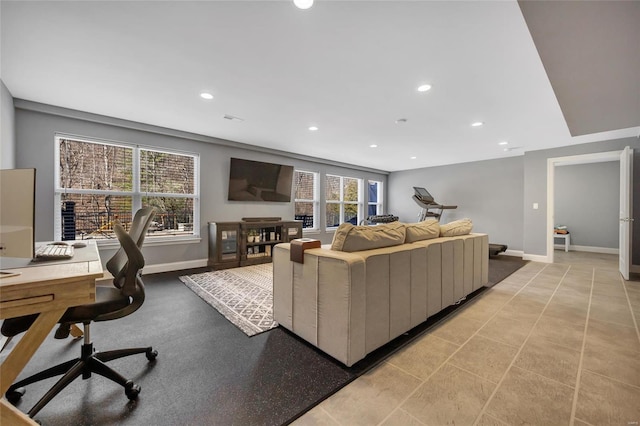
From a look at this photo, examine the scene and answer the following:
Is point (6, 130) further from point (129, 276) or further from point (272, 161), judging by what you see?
point (272, 161)

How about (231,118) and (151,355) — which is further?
(231,118)

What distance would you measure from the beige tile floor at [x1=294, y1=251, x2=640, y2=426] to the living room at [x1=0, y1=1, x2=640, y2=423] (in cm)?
193

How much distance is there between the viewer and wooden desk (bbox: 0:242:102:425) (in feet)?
3.23

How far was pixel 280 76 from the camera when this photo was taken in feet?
8.00

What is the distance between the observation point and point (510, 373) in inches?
64.9

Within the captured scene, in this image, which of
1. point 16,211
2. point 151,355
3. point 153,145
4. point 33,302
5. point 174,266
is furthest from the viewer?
point 174,266

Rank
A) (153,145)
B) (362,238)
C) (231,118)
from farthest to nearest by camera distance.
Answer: (153,145) → (231,118) → (362,238)

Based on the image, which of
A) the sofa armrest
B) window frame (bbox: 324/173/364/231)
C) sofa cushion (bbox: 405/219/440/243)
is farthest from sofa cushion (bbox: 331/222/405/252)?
window frame (bbox: 324/173/364/231)

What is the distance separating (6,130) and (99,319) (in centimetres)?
276

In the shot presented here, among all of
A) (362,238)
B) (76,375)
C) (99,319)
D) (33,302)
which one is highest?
(362,238)

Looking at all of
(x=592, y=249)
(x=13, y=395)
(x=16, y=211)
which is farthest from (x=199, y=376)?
(x=592, y=249)

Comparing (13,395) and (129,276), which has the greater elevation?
(129,276)

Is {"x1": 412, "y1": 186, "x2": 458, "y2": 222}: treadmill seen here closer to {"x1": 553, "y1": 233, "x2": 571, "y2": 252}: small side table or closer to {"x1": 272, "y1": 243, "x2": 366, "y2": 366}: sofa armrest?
{"x1": 553, "y1": 233, "x2": 571, "y2": 252}: small side table

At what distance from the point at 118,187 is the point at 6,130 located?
130 centimetres
